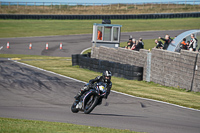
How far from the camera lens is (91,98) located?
10.3 metres

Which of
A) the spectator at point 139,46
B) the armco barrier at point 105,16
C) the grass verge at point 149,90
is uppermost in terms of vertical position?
the armco barrier at point 105,16

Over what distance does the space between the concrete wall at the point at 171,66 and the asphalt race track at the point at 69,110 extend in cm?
352

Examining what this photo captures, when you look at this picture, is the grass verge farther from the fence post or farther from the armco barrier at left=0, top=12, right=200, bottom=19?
the armco barrier at left=0, top=12, right=200, bottom=19

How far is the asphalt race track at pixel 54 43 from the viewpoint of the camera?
106ft

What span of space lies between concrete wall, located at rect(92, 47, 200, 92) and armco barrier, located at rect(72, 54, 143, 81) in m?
0.49

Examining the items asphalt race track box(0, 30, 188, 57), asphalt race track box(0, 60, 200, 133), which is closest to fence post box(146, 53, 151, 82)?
asphalt race track box(0, 60, 200, 133)

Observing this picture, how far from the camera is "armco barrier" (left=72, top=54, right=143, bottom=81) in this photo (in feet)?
62.3

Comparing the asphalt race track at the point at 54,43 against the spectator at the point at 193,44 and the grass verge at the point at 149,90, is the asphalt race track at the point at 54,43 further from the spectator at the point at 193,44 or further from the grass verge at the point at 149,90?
the spectator at the point at 193,44

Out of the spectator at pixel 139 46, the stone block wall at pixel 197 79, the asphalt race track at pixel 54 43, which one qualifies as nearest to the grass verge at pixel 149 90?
the stone block wall at pixel 197 79

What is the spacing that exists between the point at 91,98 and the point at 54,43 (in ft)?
93.9

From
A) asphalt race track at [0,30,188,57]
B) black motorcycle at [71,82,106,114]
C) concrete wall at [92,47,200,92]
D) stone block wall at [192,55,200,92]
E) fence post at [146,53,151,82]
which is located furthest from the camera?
asphalt race track at [0,30,188,57]

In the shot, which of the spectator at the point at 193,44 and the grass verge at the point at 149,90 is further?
the spectator at the point at 193,44

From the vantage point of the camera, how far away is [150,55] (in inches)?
744

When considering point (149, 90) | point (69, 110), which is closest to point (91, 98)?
point (69, 110)
